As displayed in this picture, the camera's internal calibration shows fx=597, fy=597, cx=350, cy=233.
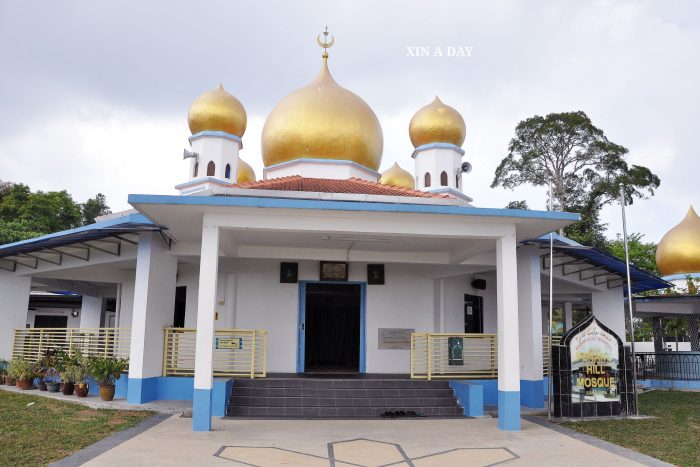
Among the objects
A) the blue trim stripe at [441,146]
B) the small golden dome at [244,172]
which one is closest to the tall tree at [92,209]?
the small golden dome at [244,172]

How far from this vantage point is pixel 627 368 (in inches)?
413

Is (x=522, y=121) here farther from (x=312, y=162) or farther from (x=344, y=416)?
(x=344, y=416)

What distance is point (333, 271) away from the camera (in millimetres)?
13227

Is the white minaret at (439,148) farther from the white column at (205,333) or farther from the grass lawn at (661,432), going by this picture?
the white column at (205,333)

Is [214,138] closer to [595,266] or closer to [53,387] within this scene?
[53,387]

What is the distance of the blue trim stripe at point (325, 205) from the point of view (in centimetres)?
851

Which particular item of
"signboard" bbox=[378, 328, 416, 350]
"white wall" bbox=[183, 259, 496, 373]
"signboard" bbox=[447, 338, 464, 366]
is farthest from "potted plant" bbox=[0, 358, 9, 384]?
"signboard" bbox=[447, 338, 464, 366]

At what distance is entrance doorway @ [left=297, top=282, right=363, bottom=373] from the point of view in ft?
44.5

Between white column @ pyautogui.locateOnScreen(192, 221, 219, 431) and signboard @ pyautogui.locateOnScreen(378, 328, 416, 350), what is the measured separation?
5.25 meters

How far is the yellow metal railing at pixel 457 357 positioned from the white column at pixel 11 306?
32.0 feet

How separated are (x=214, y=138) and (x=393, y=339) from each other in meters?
11.8

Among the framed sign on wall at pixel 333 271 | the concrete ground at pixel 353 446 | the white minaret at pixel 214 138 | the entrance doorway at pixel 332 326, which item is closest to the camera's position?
the concrete ground at pixel 353 446

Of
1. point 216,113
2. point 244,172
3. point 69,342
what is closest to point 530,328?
point 69,342

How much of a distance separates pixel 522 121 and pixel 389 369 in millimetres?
24494
